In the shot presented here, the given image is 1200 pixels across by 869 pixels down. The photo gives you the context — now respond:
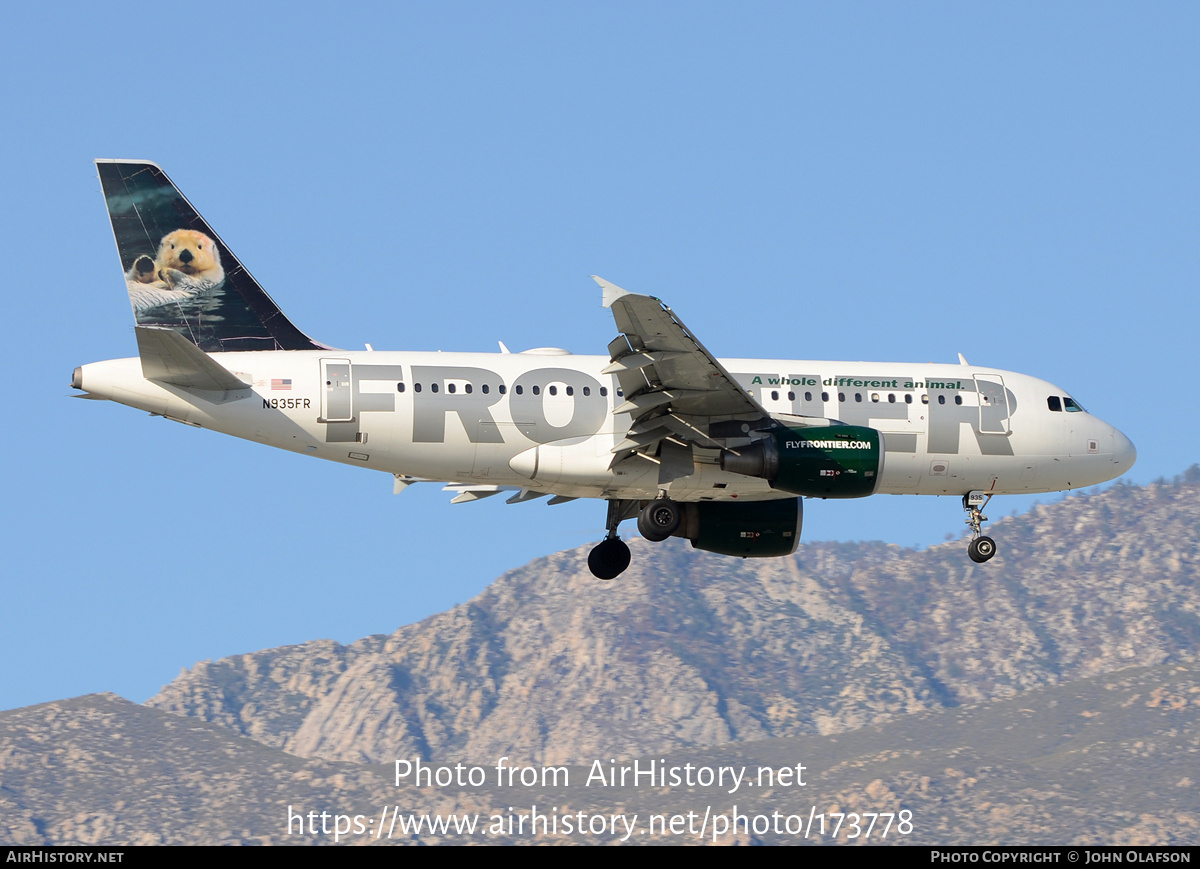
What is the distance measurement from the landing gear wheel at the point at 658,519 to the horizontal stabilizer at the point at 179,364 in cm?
988

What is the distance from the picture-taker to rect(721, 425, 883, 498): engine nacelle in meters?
37.9

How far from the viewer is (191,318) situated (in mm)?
39188

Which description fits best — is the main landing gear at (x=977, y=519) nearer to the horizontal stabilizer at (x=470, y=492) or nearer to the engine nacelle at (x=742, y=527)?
the engine nacelle at (x=742, y=527)

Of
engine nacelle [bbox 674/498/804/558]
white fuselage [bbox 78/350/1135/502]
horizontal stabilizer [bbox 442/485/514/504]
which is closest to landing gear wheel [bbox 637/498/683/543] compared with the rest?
white fuselage [bbox 78/350/1135/502]

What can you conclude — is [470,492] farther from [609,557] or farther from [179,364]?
[179,364]

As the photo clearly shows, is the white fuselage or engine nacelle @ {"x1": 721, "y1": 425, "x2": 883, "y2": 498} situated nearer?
the white fuselage

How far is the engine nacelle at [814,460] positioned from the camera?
124ft

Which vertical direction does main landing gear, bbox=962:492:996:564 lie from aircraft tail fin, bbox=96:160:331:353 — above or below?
below

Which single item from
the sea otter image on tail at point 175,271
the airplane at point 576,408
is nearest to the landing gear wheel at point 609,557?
the airplane at point 576,408

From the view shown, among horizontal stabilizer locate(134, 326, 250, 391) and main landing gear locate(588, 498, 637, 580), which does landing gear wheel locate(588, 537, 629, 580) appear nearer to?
main landing gear locate(588, 498, 637, 580)
